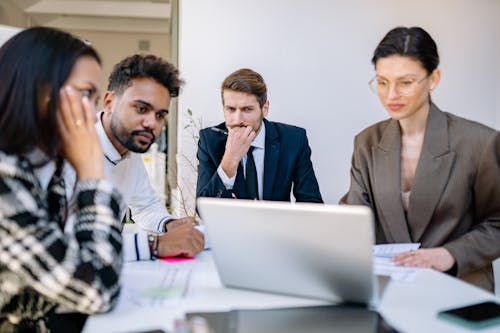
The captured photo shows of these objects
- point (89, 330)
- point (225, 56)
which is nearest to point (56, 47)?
point (89, 330)

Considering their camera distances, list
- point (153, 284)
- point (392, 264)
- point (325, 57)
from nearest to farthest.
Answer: point (153, 284) < point (392, 264) < point (325, 57)

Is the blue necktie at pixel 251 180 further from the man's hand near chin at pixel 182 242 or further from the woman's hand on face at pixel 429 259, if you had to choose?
the woman's hand on face at pixel 429 259

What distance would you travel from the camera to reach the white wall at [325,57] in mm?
3561

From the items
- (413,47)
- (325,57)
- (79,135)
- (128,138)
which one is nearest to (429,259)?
(413,47)

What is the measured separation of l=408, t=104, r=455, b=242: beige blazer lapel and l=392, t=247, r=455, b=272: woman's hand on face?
0.18 meters

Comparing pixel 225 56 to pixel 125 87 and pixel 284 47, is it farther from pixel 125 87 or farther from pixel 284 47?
pixel 125 87

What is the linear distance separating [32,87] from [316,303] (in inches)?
30.0

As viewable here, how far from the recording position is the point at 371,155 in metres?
1.82

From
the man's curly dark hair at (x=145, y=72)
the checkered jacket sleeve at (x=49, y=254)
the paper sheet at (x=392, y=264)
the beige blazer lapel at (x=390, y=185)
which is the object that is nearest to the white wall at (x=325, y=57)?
the man's curly dark hair at (x=145, y=72)

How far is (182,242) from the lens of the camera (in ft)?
5.02

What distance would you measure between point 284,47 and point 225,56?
1.39ft

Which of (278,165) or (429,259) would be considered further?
(278,165)

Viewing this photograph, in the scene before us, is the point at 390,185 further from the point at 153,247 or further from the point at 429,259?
the point at 153,247

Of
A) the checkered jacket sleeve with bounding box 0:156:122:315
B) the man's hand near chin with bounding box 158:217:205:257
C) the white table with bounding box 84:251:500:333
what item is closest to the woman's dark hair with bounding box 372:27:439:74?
the white table with bounding box 84:251:500:333
